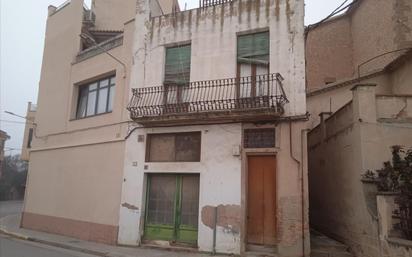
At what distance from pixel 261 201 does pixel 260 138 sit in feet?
6.14

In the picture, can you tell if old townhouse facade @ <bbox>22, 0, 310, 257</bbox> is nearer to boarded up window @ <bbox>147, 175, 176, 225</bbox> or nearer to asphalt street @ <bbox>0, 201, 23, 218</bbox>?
boarded up window @ <bbox>147, 175, 176, 225</bbox>

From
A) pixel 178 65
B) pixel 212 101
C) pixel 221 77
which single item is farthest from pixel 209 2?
pixel 212 101

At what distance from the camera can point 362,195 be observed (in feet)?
28.7

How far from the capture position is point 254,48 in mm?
11406

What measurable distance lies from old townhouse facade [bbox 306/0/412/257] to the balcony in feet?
7.25

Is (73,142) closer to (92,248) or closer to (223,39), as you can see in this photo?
(92,248)

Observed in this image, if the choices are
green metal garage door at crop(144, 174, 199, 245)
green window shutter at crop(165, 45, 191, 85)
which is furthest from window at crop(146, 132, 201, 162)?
green window shutter at crop(165, 45, 191, 85)

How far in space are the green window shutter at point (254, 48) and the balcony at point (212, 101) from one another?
25.3 inches

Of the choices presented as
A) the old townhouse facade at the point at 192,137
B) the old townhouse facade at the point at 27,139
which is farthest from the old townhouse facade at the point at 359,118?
the old townhouse facade at the point at 27,139

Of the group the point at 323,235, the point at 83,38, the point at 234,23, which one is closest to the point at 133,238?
the point at 323,235

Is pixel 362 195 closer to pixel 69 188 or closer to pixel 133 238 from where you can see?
pixel 133 238

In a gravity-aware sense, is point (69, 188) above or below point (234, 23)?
below

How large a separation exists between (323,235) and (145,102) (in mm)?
7604

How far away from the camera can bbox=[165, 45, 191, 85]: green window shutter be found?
40.3 ft
